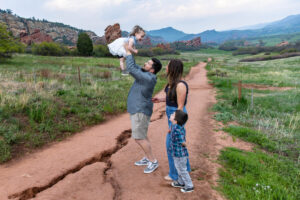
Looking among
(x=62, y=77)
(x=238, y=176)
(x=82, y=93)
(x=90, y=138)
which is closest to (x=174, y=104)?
(x=238, y=176)

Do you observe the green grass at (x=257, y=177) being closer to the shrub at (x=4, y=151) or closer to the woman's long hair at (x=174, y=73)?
the woman's long hair at (x=174, y=73)

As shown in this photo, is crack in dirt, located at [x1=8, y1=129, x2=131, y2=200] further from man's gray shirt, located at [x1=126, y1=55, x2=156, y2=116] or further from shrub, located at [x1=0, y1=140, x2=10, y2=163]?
shrub, located at [x1=0, y1=140, x2=10, y2=163]

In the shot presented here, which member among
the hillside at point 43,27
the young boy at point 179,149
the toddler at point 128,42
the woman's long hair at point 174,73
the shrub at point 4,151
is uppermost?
the hillside at point 43,27

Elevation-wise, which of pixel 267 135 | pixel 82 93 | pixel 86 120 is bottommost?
pixel 267 135

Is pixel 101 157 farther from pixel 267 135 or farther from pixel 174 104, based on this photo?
pixel 267 135

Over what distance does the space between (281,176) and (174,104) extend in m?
2.62

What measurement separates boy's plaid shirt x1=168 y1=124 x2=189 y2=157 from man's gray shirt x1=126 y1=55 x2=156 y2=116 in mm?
601

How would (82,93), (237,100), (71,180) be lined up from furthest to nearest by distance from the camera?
(237,100) < (82,93) < (71,180)

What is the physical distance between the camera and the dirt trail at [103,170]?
11.3ft

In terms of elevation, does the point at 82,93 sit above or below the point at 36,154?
above

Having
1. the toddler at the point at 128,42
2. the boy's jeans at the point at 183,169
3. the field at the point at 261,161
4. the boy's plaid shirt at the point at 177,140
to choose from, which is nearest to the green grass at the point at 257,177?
the field at the point at 261,161

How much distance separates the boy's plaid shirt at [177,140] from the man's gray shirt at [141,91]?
1.97ft

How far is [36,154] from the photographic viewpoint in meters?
4.93

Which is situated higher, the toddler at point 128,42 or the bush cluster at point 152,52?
the bush cluster at point 152,52
